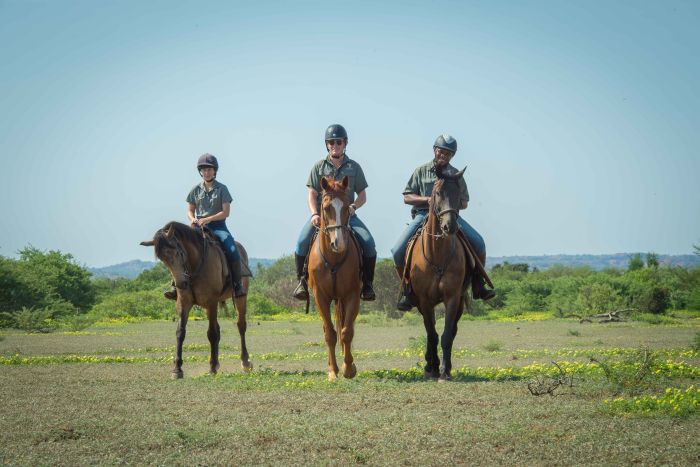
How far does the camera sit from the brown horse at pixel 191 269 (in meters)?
14.2

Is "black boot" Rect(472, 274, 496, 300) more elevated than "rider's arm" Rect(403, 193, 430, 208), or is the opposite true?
"rider's arm" Rect(403, 193, 430, 208)

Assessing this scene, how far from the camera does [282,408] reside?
10281 mm

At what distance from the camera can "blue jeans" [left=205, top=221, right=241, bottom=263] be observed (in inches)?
627

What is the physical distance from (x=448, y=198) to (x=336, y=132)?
2269 mm

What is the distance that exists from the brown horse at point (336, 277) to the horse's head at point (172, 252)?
2400 millimetres

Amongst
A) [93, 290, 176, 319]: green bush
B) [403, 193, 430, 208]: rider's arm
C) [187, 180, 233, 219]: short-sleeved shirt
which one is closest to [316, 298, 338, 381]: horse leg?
[403, 193, 430, 208]: rider's arm

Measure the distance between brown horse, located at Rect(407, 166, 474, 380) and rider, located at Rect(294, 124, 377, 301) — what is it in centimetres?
74

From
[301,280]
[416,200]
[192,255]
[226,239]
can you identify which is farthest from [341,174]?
[226,239]

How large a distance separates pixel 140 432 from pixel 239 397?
8.67 feet

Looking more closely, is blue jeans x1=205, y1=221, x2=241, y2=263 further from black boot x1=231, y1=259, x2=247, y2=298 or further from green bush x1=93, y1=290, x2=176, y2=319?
green bush x1=93, y1=290, x2=176, y2=319

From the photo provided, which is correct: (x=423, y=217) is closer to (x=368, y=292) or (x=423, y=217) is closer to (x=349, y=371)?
(x=368, y=292)

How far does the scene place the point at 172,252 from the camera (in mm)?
14180

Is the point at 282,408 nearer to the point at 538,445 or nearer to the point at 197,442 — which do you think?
the point at 197,442

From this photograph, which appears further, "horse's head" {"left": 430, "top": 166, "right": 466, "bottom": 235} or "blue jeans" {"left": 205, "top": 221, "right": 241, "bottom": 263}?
"blue jeans" {"left": 205, "top": 221, "right": 241, "bottom": 263}
